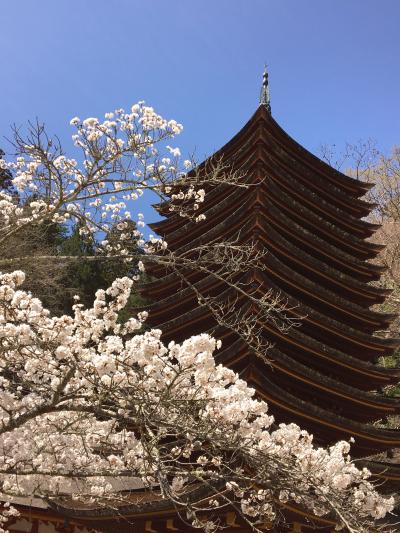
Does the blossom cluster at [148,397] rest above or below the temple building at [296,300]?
below

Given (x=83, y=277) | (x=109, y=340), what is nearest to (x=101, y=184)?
(x=109, y=340)

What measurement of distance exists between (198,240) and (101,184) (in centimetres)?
501

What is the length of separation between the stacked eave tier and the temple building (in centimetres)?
2

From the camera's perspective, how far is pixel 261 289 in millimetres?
9203

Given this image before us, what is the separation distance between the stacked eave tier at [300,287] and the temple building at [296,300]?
0.07ft

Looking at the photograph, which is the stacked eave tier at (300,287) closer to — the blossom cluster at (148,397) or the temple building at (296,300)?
the temple building at (296,300)

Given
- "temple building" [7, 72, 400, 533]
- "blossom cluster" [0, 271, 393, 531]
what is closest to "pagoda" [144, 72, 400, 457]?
"temple building" [7, 72, 400, 533]

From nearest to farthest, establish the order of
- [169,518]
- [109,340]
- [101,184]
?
1. [109,340]
2. [101,184]
3. [169,518]

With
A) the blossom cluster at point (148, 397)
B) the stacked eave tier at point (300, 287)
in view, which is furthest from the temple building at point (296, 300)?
the blossom cluster at point (148, 397)

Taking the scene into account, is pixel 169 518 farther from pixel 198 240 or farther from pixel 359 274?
pixel 359 274

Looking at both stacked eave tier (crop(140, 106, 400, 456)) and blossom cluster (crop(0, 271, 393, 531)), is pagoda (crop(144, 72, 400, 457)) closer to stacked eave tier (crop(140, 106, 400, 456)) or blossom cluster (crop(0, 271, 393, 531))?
stacked eave tier (crop(140, 106, 400, 456))

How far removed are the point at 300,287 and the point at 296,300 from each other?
0.93 metres

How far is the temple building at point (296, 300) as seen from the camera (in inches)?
334

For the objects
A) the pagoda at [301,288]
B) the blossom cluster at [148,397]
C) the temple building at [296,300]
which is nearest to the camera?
the blossom cluster at [148,397]
